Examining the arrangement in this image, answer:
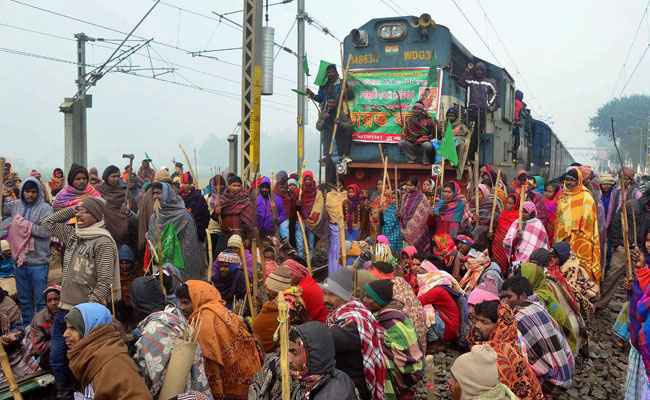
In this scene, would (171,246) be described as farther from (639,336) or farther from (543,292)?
(639,336)

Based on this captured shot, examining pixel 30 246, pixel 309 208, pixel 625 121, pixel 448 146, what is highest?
pixel 625 121

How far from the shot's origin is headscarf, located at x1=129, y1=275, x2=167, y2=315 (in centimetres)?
381

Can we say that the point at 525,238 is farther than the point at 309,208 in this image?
No

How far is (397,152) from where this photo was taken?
1054 centimetres

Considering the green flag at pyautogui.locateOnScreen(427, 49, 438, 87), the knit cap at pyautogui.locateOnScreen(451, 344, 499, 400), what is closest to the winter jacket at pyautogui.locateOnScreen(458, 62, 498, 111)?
the green flag at pyautogui.locateOnScreen(427, 49, 438, 87)

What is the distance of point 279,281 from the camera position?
413 cm

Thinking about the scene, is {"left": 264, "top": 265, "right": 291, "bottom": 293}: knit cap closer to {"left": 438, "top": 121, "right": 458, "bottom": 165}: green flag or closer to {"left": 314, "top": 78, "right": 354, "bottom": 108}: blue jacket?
{"left": 438, "top": 121, "right": 458, "bottom": 165}: green flag

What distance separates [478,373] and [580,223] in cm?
511

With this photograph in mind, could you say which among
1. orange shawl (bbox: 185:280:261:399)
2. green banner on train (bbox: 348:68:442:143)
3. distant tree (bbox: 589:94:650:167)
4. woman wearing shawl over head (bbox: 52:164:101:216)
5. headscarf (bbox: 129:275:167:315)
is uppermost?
distant tree (bbox: 589:94:650:167)

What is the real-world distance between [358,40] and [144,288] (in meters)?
8.11

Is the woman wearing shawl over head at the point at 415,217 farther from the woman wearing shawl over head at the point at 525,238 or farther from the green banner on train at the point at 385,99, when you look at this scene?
the green banner on train at the point at 385,99

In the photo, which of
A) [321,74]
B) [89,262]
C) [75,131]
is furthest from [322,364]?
[75,131]

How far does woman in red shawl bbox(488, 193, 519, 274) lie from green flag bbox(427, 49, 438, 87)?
13.5 ft

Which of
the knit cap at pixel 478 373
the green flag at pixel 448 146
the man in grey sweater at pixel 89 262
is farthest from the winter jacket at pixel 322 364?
the green flag at pixel 448 146
